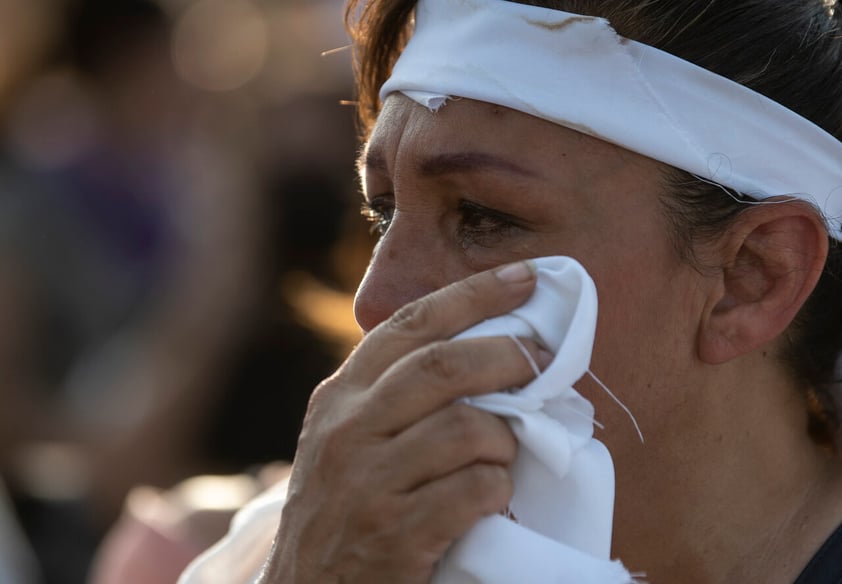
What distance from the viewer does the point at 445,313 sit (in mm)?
1771

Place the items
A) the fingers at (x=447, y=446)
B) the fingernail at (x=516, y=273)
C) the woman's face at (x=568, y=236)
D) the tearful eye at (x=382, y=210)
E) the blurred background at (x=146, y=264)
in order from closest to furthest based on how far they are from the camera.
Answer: the fingers at (x=447, y=446) < the fingernail at (x=516, y=273) < the woman's face at (x=568, y=236) < the tearful eye at (x=382, y=210) < the blurred background at (x=146, y=264)

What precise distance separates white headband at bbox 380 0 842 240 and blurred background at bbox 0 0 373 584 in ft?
5.66

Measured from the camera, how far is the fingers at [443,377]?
1.70 meters

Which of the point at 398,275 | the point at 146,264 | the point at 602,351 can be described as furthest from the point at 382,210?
the point at 146,264

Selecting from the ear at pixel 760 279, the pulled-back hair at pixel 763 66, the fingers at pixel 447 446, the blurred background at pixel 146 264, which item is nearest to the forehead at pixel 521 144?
the pulled-back hair at pixel 763 66

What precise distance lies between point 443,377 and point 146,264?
3.45 metres

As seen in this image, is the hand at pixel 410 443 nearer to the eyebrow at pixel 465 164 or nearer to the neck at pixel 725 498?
the eyebrow at pixel 465 164

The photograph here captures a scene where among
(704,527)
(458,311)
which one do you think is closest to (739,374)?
(704,527)

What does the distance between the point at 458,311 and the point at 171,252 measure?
3.35 m

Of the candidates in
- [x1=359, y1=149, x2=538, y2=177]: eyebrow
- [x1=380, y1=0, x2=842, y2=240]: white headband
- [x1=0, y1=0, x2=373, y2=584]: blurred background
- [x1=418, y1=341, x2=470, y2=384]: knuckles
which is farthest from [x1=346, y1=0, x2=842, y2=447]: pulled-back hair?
[x1=0, y1=0, x2=373, y2=584]: blurred background

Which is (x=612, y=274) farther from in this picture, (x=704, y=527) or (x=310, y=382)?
(x=310, y=382)

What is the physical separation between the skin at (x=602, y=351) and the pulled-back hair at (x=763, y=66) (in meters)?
0.05

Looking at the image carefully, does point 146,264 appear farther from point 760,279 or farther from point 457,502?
point 457,502

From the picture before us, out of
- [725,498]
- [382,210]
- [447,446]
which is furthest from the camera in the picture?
[382,210]
